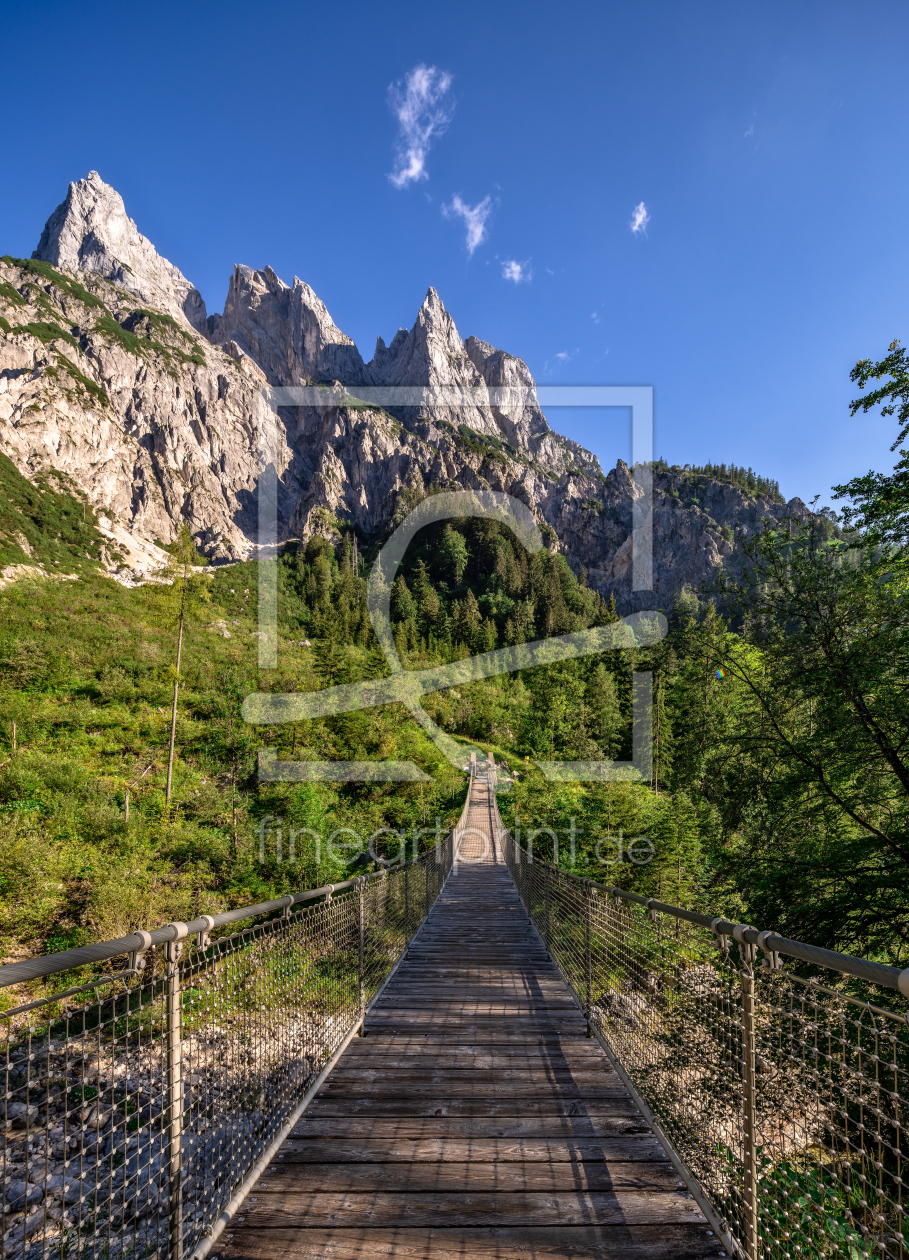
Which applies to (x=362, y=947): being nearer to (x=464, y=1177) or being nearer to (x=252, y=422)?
(x=464, y=1177)

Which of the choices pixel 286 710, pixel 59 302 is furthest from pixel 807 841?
pixel 59 302

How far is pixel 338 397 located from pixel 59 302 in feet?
161

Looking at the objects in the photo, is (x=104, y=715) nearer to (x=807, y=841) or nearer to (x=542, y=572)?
(x=807, y=841)

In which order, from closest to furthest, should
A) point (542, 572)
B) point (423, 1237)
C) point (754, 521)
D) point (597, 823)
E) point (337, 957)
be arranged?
point (423, 1237) < point (337, 957) < point (597, 823) < point (542, 572) < point (754, 521)

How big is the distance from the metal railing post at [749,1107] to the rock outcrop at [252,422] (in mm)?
74918


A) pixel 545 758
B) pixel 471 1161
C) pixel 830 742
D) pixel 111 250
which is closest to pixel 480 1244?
pixel 471 1161

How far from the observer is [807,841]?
1035 cm

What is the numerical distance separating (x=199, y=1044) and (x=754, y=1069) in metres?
2.53

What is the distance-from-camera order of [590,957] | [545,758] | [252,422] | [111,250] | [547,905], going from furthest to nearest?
[111,250], [252,422], [545,758], [547,905], [590,957]

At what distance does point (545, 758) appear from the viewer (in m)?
33.2

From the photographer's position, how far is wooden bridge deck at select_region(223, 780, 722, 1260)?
252 centimetres

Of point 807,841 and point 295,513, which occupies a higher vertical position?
point 295,513

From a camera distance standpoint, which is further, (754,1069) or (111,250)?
(111,250)

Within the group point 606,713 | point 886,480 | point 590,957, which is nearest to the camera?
point 590,957
